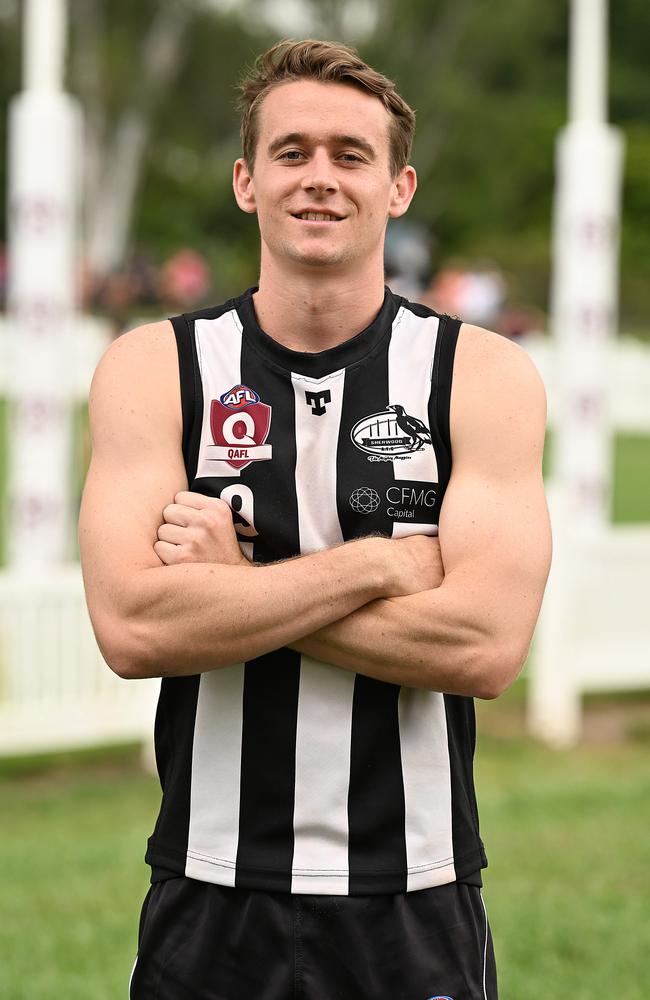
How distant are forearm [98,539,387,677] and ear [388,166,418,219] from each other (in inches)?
26.8

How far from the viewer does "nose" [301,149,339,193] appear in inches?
110

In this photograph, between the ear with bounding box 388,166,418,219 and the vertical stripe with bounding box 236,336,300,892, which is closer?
the vertical stripe with bounding box 236,336,300,892

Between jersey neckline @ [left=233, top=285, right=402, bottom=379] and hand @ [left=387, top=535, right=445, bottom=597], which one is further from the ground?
jersey neckline @ [left=233, top=285, right=402, bottom=379]

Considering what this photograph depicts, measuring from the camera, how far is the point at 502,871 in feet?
20.2

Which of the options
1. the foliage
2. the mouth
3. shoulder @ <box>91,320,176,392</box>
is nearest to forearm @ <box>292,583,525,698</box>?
shoulder @ <box>91,320,176,392</box>

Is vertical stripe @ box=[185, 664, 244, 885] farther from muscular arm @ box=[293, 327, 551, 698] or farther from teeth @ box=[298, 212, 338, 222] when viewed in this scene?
teeth @ box=[298, 212, 338, 222]

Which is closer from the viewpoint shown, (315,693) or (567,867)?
(315,693)

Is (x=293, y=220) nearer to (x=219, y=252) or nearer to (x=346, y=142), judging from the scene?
(x=346, y=142)

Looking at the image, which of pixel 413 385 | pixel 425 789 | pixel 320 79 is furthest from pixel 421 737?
pixel 320 79

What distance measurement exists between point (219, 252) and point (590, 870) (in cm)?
3470

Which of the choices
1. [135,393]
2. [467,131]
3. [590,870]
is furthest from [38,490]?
[467,131]

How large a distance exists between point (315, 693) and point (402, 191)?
1.00 m

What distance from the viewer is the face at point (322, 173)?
2.80m

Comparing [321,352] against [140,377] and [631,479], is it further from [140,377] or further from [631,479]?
[631,479]
